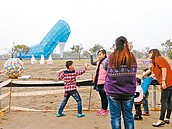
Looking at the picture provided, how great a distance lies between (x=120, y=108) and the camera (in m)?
3.73

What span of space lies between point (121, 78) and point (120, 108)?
452 mm

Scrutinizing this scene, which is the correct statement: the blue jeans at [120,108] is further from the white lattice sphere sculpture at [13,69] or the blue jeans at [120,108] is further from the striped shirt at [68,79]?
the white lattice sphere sculpture at [13,69]

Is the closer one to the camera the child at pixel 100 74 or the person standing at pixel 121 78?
the person standing at pixel 121 78

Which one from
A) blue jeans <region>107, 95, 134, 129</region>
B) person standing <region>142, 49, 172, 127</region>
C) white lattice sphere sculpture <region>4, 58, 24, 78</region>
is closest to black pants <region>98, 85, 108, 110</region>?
person standing <region>142, 49, 172, 127</region>

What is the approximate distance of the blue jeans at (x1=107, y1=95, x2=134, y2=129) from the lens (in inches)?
144

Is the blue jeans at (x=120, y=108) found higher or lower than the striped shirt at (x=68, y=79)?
lower

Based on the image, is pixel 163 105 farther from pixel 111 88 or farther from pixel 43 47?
pixel 43 47

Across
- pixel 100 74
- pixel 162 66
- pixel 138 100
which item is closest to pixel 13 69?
pixel 100 74

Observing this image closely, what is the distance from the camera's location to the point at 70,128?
16.3ft

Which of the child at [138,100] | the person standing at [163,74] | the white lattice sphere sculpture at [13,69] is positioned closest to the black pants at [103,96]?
the child at [138,100]

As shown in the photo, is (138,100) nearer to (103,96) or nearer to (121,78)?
(103,96)

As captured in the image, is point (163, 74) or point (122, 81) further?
point (163, 74)

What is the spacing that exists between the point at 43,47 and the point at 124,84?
45635 millimetres

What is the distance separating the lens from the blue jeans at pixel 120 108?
3.67m
